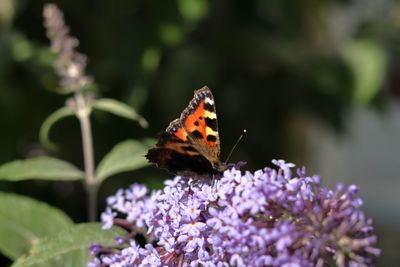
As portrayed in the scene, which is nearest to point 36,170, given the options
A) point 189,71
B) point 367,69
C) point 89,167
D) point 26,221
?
point 26,221

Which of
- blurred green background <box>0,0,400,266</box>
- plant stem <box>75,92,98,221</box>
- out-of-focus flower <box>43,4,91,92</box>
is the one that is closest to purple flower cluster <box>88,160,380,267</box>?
plant stem <box>75,92,98,221</box>

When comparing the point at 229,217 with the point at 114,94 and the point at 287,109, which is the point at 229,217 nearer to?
the point at 114,94

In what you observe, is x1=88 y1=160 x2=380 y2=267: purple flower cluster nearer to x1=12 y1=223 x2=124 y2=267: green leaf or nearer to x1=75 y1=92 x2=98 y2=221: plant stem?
x1=12 y1=223 x2=124 y2=267: green leaf

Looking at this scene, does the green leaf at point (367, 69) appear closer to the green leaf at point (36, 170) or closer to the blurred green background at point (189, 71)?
the blurred green background at point (189, 71)

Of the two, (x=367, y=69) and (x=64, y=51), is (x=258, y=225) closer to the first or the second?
(x=64, y=51)

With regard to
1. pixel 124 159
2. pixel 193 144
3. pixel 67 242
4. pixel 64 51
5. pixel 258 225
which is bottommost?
pixel 258 225

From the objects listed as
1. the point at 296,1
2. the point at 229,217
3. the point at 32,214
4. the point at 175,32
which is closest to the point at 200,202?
the point at 229,217
